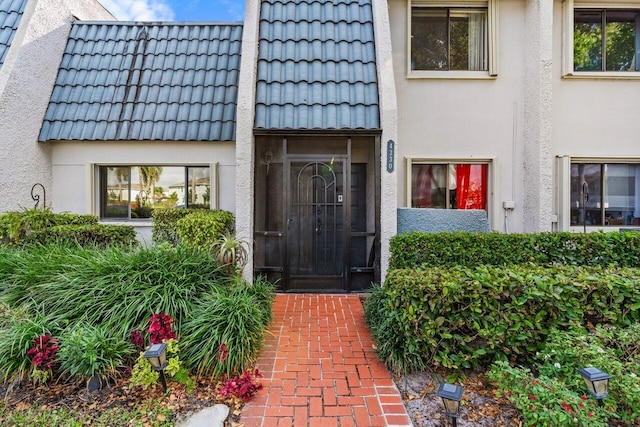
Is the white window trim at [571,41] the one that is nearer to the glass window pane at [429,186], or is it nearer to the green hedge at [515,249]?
the glass window pane at [429,186]

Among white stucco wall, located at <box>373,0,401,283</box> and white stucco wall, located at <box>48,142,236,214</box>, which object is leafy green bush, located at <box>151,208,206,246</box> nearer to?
white stucco wall, located at <box>48,142,236,214</box>

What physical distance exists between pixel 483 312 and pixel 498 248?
212cm

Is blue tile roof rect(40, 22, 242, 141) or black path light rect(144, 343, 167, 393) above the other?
blue tile roof rect(40, 22, 242, 141)

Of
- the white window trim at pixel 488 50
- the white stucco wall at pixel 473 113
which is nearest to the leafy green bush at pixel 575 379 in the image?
the white stucco wall at pixel 473 113

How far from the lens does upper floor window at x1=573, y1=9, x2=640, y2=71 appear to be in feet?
28.4

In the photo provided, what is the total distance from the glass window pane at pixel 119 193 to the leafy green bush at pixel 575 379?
895 cm

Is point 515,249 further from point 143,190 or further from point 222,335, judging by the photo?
point 143,190

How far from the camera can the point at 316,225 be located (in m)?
7.25

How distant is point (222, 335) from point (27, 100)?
823 cm

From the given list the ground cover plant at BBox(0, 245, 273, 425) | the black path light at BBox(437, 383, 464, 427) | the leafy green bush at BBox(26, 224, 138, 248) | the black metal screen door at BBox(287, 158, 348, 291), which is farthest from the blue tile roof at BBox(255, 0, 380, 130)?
the black path light at BBox(437, 383, 464, 427)

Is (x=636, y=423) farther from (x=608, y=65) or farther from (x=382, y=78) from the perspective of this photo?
(x=608, y=65)

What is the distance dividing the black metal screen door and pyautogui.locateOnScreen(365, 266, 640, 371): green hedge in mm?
3300

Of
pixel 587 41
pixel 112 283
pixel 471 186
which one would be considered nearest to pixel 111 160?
A: pixel 112 283

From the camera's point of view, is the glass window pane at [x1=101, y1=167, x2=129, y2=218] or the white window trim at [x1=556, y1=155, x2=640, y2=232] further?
the glass window pane at [x1=101, y1=167, x2=129, y2=218]
